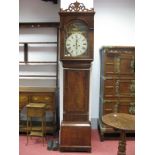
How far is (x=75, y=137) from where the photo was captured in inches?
150

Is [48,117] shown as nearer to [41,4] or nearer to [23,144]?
[23,144]

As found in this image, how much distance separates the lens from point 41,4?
496 centimetres

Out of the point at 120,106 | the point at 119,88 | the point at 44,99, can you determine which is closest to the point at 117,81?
the point at 119,88

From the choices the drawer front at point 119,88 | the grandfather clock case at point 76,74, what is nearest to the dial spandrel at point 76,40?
the grandfather clock case at point 76,74

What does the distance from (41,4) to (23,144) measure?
2768 mm

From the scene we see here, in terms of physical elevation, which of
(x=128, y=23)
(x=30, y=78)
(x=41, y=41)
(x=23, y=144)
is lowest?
(x=23, y=144)

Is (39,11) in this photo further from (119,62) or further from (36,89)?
(119,62)

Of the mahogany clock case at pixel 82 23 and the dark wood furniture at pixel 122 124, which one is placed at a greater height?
the mahogany clock case at pixel 82 23

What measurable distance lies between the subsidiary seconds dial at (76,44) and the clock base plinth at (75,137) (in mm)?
1110

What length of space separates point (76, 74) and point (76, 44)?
1.54 feet

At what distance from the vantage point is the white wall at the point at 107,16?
4941mm

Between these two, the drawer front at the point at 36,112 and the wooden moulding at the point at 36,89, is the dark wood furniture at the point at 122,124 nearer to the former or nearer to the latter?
the drawer front at the point at 36,112
